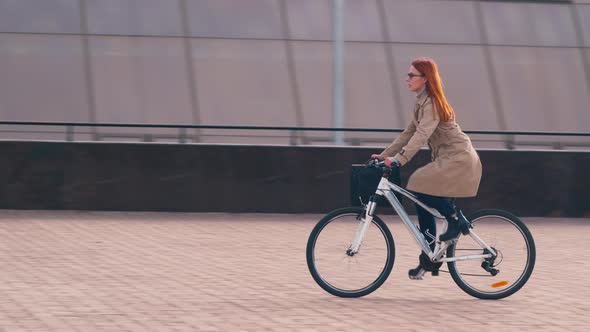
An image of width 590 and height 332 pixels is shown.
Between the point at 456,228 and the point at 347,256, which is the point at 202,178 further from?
the point at 456,228

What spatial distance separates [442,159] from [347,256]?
98 centimetres

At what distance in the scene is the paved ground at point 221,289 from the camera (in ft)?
23.8

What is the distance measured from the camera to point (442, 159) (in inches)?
333

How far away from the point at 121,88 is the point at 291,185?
247 inches

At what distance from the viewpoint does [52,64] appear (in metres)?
20.7

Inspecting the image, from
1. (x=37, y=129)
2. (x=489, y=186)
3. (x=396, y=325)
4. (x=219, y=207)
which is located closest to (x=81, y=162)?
(x=219, y=207)

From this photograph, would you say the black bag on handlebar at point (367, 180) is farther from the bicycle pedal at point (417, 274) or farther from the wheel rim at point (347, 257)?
the bicycle pedal at point (417, 274)

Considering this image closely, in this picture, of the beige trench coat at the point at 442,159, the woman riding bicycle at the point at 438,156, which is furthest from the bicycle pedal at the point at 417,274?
the beige trench coat at the point at 442,159

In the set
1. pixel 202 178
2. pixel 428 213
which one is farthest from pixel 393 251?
pixel 202 178

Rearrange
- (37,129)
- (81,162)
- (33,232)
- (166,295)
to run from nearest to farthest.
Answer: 1. (166,295)
2. (33,232)
3. (81,162)
4. (37,129)

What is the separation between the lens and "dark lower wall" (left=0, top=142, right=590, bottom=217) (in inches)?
587

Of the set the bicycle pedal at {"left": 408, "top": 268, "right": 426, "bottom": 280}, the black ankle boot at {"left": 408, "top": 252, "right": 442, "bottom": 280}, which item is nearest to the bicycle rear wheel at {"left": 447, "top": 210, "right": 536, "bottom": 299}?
the black ankle boot at {"left": 408, "top": 252, "right": 442, "bottom": 280}

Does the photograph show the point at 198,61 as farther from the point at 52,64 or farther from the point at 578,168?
the point at 578,168

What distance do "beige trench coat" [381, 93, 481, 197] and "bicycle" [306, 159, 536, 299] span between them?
18cm
